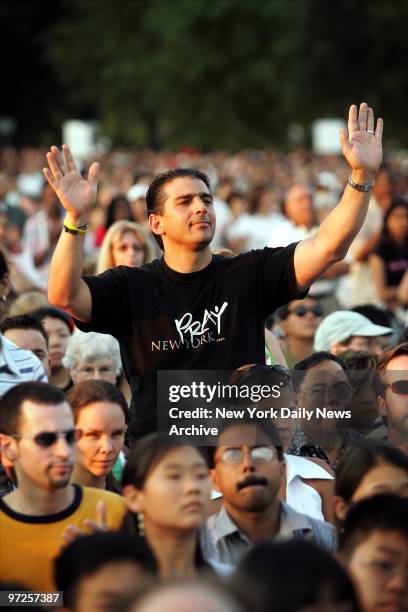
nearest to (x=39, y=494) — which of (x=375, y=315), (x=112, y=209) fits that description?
(x=375, y=315)

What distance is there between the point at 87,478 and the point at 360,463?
1380mm

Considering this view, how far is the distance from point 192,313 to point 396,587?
6.14 feet

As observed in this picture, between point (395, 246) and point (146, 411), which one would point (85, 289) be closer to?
point (146, 411)

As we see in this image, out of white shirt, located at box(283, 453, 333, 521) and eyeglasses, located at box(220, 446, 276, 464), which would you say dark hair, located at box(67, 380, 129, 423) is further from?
eyeglasses, located at box(220, 446, 276, 464)

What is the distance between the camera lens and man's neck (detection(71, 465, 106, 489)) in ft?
21.1

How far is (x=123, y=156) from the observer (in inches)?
1495

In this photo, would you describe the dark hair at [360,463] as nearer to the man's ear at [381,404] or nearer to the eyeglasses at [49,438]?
the man's ear at [381,404]

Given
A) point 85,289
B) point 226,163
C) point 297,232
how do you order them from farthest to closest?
point 226,163, point 297,232, point 85,289

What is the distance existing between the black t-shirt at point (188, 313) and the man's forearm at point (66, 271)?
0.15 m

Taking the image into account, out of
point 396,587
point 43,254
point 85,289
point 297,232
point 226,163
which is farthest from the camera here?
point 226,163

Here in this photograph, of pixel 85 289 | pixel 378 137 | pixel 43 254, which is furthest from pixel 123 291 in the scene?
pixel 43 254

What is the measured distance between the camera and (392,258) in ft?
43.1

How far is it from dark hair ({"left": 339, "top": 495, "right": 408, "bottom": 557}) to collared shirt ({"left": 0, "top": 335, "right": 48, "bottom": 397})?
1.88 m

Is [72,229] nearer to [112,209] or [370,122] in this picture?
[370,122]
